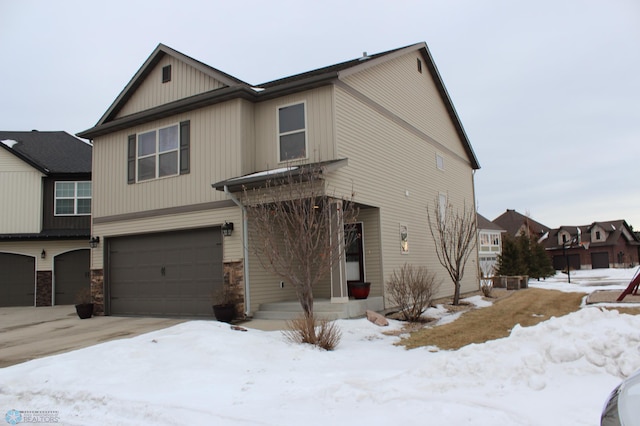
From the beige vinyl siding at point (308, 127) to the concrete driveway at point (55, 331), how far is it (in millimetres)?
4670

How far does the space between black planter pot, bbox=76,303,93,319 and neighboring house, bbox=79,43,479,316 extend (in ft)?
2.01

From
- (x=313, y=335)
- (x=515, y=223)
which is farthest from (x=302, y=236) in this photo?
(x=515, y=223)

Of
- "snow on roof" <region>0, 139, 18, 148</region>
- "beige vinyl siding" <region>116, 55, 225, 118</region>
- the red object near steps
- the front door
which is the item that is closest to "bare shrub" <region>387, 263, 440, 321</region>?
the front door

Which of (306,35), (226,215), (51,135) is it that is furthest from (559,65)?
(51,135)

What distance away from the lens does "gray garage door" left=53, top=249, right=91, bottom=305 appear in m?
18.4

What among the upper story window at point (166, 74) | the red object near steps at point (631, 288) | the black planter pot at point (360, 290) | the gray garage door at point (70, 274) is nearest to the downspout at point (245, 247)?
the black planter pot at point (360, 290)

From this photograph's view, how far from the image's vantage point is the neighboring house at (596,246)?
47.6 metres

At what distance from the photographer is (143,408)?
5156 mm

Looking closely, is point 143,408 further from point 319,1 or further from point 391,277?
point 319,1

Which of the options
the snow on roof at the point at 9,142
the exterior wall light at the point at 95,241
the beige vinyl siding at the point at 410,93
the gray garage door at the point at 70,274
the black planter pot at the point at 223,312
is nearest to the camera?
the black planter pot at the point at 223,312

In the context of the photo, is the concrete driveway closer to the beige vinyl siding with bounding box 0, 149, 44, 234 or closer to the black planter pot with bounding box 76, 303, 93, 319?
the black planter pot with bounding box 76, 303, 93, 319

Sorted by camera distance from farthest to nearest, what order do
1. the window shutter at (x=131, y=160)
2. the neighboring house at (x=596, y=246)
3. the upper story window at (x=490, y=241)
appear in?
the neighboring house at (x=596, y=246) < the upper story window at (x=490, y=241) < the window shutter at (x=131, y=160)

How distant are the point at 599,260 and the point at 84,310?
161 ft

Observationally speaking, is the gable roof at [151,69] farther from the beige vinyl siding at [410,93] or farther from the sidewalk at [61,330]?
the sidewalk at [61,330]
